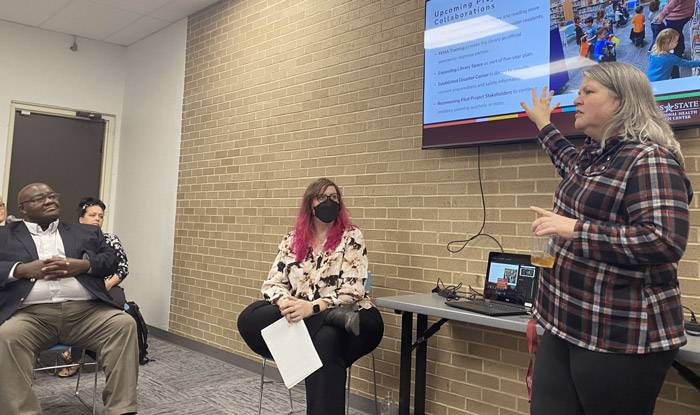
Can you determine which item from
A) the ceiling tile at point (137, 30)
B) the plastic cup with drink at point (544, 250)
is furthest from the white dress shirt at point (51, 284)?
the ceiling tile at point (137, 30)

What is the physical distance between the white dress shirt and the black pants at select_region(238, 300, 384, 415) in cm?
86

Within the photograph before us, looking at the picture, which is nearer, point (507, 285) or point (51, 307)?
point (507, 285)

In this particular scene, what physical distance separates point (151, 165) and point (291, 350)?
3411mm

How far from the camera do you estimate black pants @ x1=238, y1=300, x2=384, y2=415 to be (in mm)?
2277

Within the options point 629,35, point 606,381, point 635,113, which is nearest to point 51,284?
point 606,381

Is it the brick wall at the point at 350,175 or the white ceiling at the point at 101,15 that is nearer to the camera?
the brick wall at the point at 350,175

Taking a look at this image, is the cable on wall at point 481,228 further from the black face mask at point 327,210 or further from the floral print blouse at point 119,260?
the floral print blouse at point 119,260

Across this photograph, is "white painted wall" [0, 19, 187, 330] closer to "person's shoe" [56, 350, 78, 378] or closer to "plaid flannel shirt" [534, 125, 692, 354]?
"person's shoe" [56, 350, 78, 378]

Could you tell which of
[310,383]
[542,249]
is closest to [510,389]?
[310,383]

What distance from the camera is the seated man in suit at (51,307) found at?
239 cm

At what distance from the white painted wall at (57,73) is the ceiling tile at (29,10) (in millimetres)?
162

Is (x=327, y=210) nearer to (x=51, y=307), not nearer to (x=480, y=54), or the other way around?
(x=480, y=54)

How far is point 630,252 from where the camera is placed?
1.23 meters

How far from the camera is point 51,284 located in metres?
2.61
